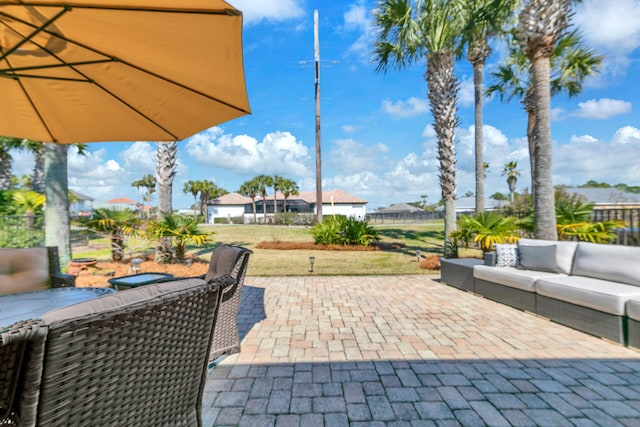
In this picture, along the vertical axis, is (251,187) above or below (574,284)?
above

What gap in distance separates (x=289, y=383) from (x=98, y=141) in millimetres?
3969

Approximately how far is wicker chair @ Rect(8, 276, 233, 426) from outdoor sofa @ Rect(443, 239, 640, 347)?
4.08m

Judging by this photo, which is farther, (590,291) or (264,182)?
(264,182)

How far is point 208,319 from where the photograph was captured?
1340 mm

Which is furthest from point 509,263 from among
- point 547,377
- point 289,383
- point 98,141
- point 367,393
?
point 98,141

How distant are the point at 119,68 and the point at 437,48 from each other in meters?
8.55

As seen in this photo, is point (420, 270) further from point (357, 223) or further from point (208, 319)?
point (208, 319)

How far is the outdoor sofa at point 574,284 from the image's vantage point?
10.2 ft

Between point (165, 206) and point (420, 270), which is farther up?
point (165, 206)

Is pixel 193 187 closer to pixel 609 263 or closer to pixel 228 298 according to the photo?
pixel 228 298

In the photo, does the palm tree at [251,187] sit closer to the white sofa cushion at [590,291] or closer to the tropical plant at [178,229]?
the tropical plant at [178,229]

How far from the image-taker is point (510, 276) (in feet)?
14.5

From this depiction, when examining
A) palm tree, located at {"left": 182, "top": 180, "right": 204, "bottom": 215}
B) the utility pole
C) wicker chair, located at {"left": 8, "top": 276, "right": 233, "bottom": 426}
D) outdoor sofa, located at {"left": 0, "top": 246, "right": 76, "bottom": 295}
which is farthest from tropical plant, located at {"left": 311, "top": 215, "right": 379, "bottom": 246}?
palm tree, located at {"left": 182, "top": 180, "right": 204, "bottom": 215}

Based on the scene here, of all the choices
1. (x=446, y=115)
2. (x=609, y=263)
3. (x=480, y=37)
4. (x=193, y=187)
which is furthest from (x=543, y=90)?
(x=193, y=187)
